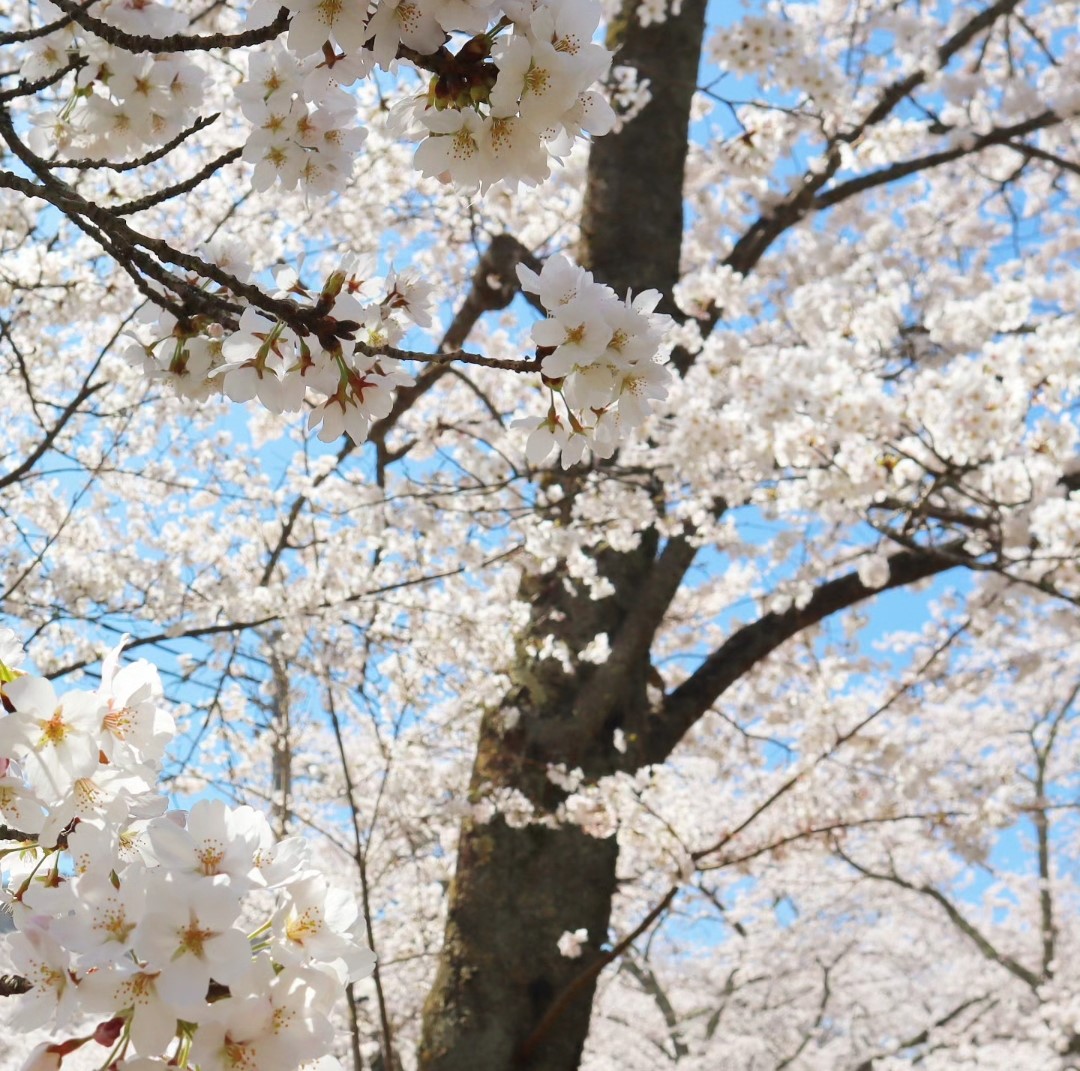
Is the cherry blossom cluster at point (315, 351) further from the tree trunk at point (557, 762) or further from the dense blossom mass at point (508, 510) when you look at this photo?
the tree trunk at point (557, 762)

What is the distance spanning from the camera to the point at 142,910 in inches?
35.6

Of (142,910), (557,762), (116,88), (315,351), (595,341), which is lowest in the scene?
(142,910)

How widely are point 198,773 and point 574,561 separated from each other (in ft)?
10.2

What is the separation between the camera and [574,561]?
4500 millimetres

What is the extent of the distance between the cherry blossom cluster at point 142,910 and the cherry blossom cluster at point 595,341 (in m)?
0.59

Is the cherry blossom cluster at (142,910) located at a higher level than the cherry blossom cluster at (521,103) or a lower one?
lower

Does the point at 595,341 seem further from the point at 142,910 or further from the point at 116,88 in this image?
the point at 116,88

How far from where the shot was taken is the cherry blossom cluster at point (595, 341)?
1.11m

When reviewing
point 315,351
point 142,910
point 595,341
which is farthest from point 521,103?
point 142,910

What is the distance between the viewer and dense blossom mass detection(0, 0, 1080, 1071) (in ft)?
3.33

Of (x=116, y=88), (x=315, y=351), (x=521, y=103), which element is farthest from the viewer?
(x=116, y=88)

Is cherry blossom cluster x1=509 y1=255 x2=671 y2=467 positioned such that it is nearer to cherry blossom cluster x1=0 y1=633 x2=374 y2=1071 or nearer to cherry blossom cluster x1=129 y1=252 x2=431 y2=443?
cherry blossom cluster x1=129 y1=252 x2=431 y2=443

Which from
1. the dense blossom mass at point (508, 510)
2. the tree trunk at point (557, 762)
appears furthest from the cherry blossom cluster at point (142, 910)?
the tree trunk at point (557, 762)

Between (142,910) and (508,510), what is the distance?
280 centimetres
